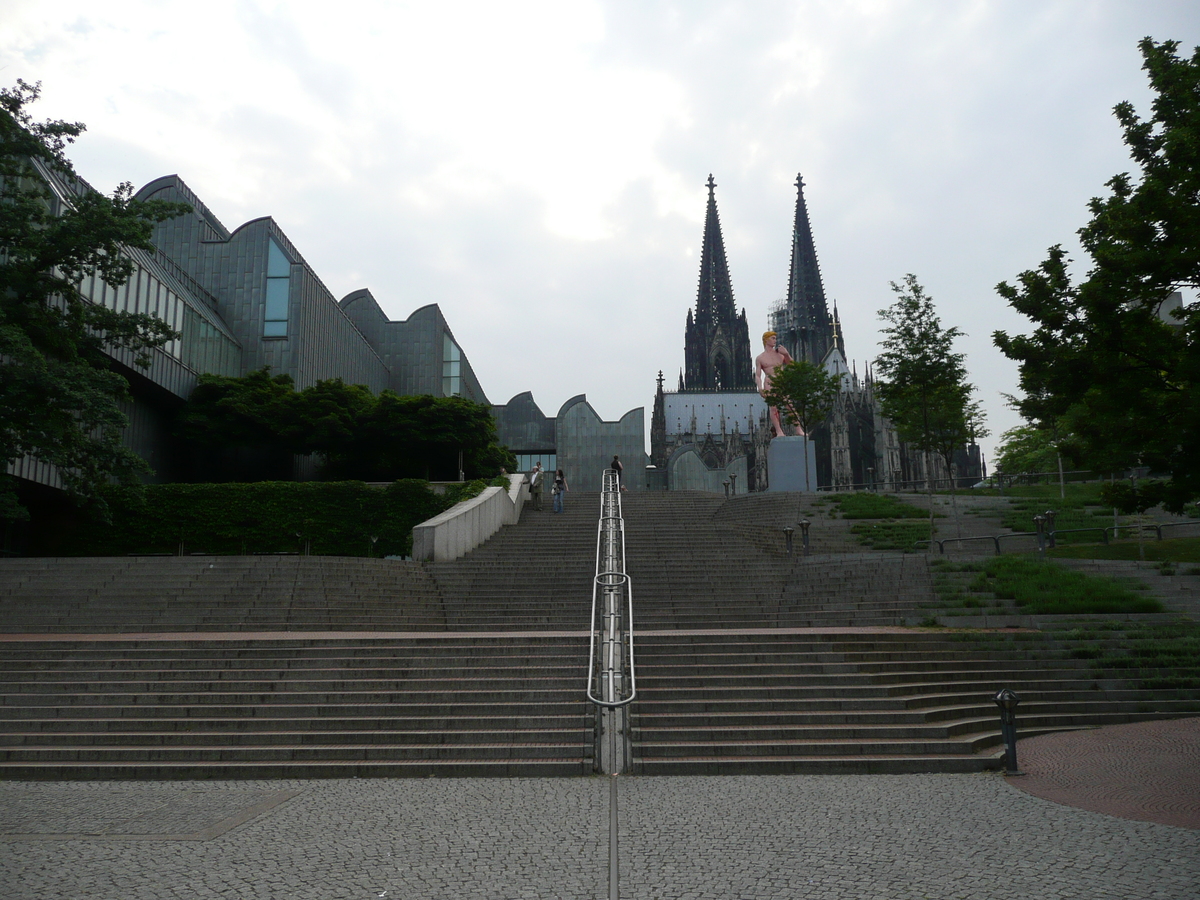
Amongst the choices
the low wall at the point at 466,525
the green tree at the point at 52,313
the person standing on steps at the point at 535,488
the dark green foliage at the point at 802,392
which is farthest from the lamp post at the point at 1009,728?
the dark green foliage at the point at 802,392

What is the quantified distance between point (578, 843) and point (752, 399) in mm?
79509

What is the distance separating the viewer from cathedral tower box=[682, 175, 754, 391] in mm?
91000

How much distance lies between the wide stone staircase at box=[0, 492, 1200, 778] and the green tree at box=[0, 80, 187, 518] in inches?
142

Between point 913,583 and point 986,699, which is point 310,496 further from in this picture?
point 986,699

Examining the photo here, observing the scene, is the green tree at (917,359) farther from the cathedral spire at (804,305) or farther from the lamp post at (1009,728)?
the cathedral spire at (804,305)

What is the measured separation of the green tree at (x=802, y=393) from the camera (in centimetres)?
3503

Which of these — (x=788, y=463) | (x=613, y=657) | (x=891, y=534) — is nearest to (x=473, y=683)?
(x=613, y=657)

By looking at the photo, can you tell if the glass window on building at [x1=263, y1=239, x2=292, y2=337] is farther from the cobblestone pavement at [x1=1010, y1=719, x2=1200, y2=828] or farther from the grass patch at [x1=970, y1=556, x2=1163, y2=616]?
the cobblestone pavement at [x1=1010, y1=719, x2=1200, y2=828]

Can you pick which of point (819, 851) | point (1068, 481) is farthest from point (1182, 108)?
point (1068, 481)

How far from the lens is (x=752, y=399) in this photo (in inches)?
3312

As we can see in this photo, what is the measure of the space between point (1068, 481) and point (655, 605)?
18.0m

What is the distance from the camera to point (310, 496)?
2577 centimetres

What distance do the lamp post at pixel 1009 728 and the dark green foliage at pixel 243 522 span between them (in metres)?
18.7

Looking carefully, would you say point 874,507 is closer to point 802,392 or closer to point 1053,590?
point 802,392
